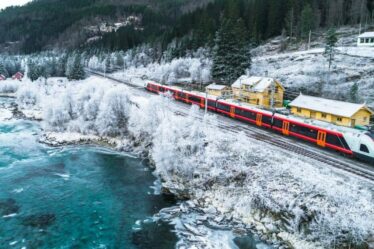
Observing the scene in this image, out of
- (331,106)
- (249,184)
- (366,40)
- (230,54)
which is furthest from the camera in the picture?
(366,40)

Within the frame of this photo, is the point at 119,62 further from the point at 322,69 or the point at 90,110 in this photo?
the point at 322,69

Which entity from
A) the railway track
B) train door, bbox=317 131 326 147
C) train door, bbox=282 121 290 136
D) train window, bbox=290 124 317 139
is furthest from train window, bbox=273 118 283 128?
train door, bbox=317 131 326 147

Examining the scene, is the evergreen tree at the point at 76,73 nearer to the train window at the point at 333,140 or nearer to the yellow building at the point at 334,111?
the yellow building at the point at 334,111

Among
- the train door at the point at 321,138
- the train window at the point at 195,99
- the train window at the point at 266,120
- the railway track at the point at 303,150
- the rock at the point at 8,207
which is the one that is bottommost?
the rock at the point at 8,207

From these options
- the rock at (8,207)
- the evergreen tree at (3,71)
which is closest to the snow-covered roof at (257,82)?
the rock at (8,207)

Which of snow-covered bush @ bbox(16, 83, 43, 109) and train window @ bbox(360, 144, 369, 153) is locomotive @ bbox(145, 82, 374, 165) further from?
snow-covered bush @ bbox(16, 83, 43, 109)

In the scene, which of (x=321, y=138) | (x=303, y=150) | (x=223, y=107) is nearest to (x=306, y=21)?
(x=223, y=107)
